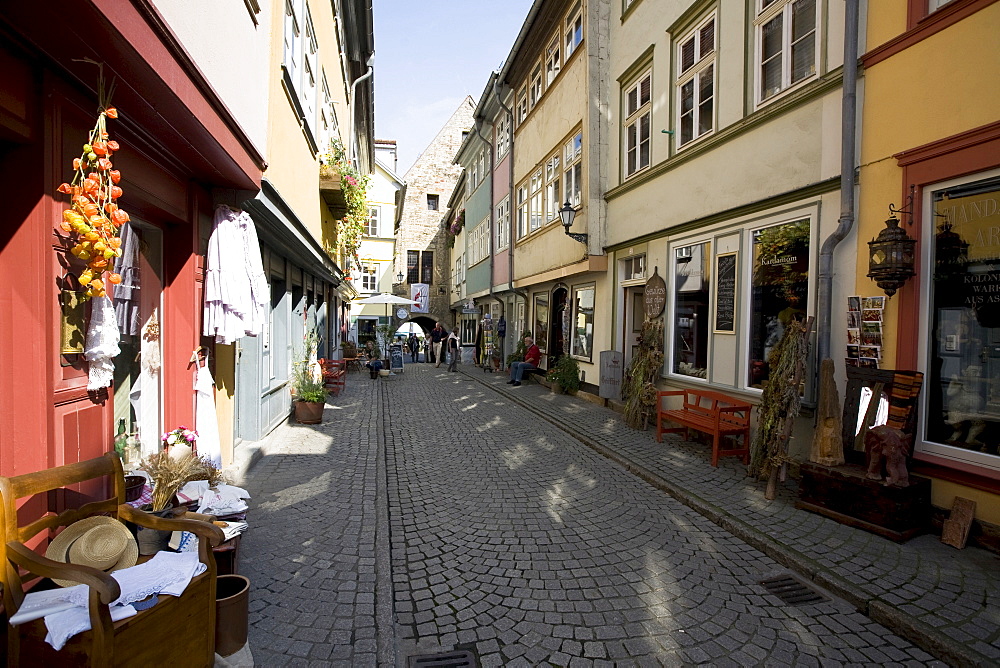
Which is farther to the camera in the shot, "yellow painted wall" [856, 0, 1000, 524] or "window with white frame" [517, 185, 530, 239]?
"window with white frame" [517, 185, 530, 239]

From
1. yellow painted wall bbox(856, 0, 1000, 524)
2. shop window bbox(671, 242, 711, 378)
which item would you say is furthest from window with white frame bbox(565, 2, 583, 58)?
yellow painted wall bbox(856, 0, 1000, 524)

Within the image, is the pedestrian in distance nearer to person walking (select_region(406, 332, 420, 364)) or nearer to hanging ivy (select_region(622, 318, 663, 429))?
hanging ivy (select_region(622, 318, 663, 429))

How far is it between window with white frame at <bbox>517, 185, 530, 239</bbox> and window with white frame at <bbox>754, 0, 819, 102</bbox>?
919cm

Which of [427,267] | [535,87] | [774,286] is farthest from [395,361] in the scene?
[427,267]

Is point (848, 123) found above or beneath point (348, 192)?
Result: beneath

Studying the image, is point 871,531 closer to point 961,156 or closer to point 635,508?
point 635,508

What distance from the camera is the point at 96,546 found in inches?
92.7

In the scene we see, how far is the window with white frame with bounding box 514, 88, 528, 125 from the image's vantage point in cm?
1609

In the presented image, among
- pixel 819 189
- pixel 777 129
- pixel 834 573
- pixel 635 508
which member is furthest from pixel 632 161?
pixel 834 573

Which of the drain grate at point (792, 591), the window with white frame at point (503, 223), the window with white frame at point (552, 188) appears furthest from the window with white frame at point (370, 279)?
the drain grate at point (792, 591)

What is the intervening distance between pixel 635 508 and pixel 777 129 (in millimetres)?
4778

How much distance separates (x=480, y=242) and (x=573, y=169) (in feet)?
35.8

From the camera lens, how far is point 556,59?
528 inches

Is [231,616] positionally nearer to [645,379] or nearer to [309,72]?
[645,379]
